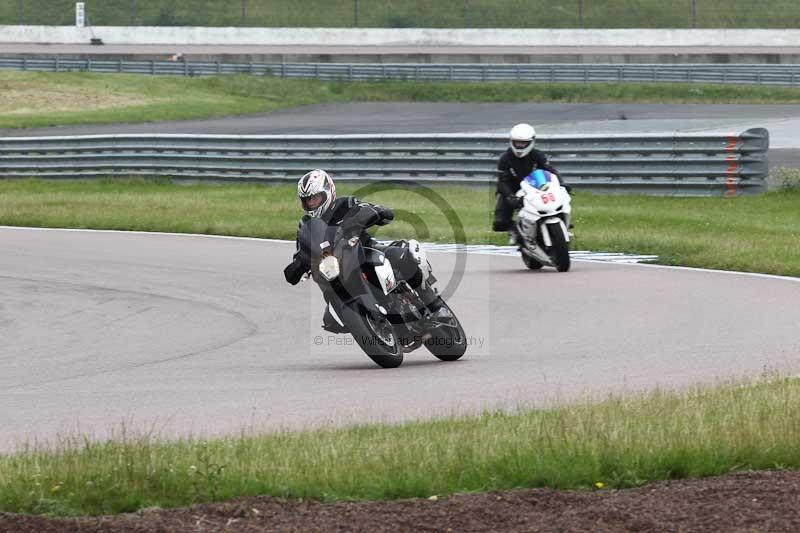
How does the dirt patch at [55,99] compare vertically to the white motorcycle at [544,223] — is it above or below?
above

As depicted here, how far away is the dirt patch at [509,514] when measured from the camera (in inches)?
219

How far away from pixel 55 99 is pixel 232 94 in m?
6.74

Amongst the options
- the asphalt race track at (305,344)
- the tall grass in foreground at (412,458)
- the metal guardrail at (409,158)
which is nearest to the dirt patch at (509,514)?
the tall grass in foreground at (412,458)

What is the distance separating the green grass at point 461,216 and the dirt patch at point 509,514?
9.79 meters

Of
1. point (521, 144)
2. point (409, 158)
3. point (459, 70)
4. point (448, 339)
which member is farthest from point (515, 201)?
point (459, 70)

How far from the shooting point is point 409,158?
26.3 metres

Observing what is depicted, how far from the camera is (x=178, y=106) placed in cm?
4828

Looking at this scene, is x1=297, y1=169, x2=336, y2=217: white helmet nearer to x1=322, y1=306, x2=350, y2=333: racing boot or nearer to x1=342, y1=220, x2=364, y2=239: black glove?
x1=342, y1=220, x2=364, y2=239: black glove

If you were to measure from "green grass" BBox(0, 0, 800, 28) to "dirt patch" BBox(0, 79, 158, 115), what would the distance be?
46.0ft

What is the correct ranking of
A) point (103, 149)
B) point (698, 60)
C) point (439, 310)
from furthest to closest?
point (698, 60)
point (103, 149)
point (439, 310)

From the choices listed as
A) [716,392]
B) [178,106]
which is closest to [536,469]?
[716,392]

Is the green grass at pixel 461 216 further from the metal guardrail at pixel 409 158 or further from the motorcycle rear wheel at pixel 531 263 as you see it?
the motorcycle rear wheel at pixel 531 263

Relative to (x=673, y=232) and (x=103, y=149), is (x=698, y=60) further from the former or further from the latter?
(x=673, y=232)

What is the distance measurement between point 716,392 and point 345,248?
290 centimetres
